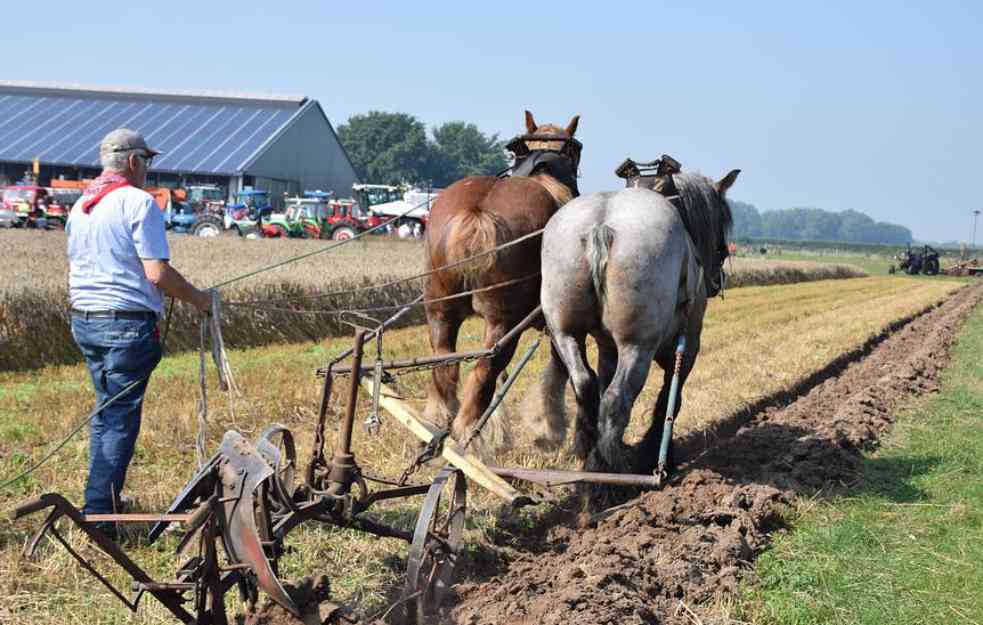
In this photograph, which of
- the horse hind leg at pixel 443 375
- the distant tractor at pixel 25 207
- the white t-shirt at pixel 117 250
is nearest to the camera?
the white t-shirt at pixel 117 250

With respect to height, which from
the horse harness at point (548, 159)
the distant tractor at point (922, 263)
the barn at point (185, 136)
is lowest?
the distant tractor at point (922, 263)

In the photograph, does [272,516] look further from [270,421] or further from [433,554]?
[270,421]

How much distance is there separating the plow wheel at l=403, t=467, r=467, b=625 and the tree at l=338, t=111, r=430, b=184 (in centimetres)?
9873

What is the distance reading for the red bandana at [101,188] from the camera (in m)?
4.60

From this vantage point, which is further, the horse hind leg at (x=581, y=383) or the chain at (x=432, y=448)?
the horse hind leg at (x=581, y=383)

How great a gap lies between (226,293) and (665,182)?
920cm

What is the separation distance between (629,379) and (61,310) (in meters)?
8.69

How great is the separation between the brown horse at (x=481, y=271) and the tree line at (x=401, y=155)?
9500 cm

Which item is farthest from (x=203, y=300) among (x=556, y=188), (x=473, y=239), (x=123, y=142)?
(x=556, y=188)

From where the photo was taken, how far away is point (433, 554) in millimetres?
4258

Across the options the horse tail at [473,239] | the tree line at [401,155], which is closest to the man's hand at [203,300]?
the horse tail at [473,239]

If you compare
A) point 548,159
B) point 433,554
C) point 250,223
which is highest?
point 548,159

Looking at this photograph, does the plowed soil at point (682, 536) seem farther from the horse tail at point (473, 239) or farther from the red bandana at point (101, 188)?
A: the red bandana at point (101, 188)

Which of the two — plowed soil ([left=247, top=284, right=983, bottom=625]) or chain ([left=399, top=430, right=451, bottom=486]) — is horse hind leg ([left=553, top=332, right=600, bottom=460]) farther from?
chain ([left=399, top=430, right=451, bottom=486])
